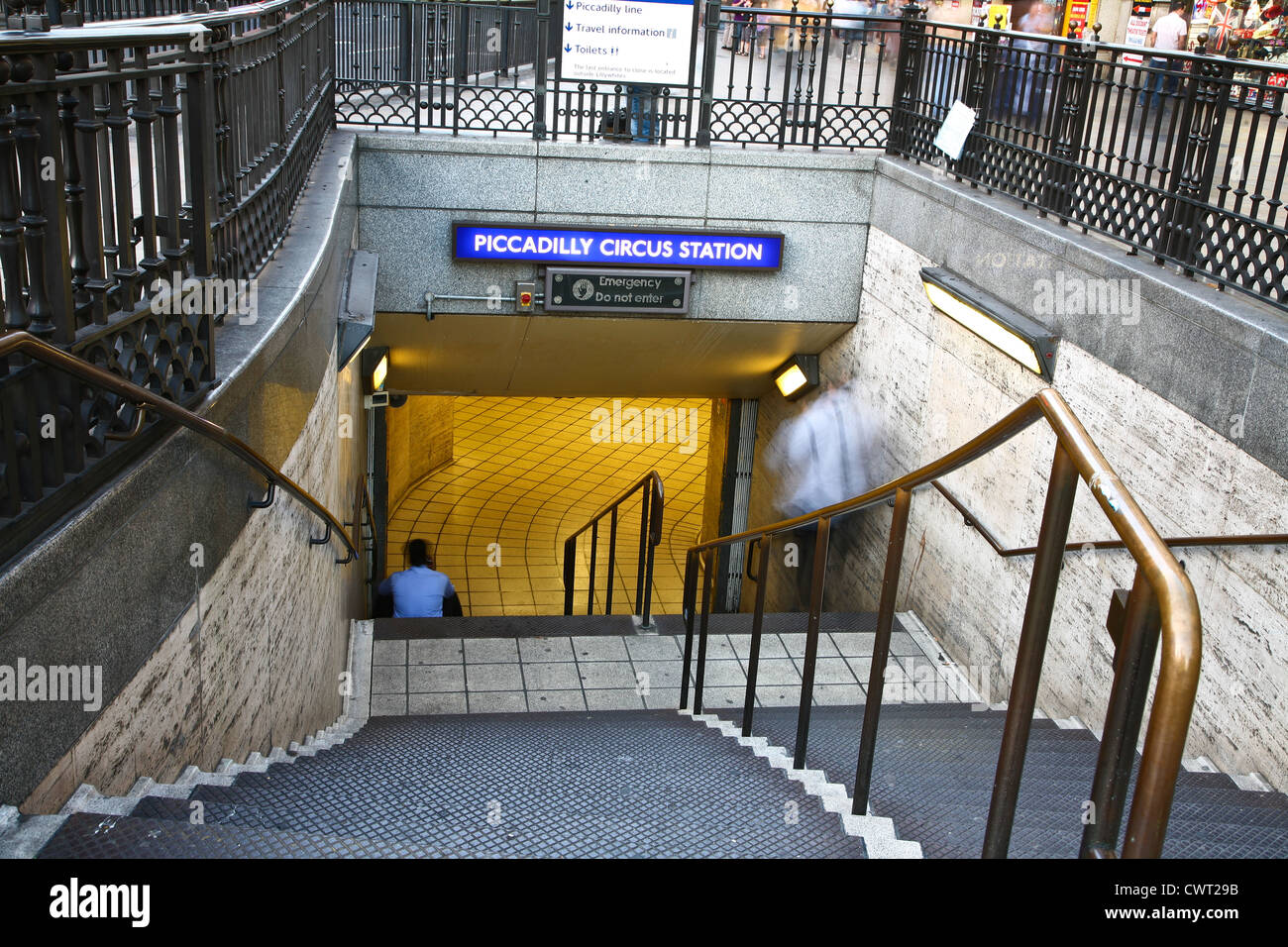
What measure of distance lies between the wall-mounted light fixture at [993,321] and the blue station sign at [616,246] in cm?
139

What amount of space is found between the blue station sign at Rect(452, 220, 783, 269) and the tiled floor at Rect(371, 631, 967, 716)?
2536 mm

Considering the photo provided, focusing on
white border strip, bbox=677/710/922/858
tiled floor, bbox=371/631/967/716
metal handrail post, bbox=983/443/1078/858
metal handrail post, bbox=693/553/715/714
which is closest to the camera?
metal handrail post, bbox=983/443/1078/858

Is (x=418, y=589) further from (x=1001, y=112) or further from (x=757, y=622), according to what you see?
(x=1001, y=112)

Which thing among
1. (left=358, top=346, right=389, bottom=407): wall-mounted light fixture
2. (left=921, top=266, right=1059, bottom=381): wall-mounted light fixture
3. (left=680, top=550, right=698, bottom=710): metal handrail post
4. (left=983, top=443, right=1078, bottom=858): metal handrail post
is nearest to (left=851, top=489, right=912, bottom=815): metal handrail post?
(left=983, top=443, right=1078, bottom=858): metal handrail post

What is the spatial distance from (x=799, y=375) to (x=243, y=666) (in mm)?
6261

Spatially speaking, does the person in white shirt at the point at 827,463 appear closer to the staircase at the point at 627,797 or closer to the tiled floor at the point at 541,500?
the tiled floor at the point at 541,500

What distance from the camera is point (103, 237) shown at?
278cm

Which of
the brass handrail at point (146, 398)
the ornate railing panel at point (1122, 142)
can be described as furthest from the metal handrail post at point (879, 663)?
the ornate railing panel at point (1122, 142)

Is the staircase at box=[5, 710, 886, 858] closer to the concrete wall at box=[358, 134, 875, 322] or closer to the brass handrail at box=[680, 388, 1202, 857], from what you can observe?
Result: the brass handrail at box=[680, 388, 1202, 857]

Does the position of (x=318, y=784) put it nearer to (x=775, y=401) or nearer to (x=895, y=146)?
(x=895, y=146)

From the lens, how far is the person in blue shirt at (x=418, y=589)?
7285mm

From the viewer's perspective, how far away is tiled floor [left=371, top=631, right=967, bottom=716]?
19.7 ft
